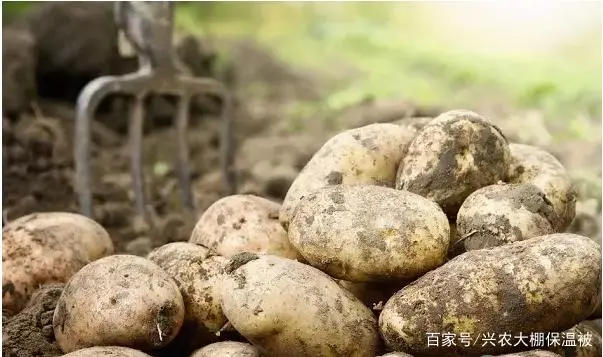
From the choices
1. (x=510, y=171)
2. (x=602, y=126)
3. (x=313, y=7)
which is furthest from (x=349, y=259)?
(x=313, y=7)

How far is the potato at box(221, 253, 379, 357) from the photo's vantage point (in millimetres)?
944

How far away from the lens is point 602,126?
1.45 meters

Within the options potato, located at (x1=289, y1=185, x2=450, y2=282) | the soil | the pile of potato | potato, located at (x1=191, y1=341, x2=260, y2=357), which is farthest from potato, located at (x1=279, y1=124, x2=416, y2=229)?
the soil

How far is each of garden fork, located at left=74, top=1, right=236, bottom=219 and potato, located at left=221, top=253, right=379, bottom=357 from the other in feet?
2.88

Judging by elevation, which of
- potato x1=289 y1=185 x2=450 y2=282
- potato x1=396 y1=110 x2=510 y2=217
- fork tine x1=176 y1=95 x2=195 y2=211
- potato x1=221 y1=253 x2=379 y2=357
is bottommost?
fork tine x1=176 y1=95 x2=195 y2=211

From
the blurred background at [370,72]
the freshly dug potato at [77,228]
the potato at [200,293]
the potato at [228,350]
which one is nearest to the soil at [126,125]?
the blurred background at [370,72]

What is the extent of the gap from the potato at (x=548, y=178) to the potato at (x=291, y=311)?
1.26 feet

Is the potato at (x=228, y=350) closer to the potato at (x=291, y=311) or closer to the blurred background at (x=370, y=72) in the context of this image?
the potato at (x=291, y=311)

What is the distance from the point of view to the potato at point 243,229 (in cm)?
119

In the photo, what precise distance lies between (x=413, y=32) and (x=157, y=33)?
25.4 inches

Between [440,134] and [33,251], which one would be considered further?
[33,251]

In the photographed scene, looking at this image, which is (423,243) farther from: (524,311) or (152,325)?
(152,325)

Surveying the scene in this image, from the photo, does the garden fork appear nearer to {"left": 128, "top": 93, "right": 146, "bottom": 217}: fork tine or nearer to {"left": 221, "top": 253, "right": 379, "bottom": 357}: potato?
{"left": 128, "top": 93, "right": 146, "bottom": 217}: fork tine

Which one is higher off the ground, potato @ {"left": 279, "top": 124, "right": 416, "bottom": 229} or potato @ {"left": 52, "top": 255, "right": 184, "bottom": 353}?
potato @ {"left": 279, "top": 124, "right": 416, "bottom": 229}
